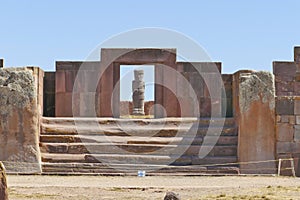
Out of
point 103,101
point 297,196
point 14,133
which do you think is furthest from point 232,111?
point 297,196

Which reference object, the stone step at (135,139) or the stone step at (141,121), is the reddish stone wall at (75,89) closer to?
the stone step at (141,121)

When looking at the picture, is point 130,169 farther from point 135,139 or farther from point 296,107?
point 296,107

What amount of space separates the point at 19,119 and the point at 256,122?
5.70 m

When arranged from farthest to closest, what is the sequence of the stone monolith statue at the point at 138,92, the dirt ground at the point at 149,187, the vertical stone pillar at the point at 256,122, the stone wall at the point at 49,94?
the stone monolith statue at the point at 138,92 → the stone wall at the point at 49,94 → the vertical stone pillar at the point at 256,122 → the dirt ground at the point at 149,187

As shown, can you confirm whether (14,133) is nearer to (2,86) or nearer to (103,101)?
(2,86)

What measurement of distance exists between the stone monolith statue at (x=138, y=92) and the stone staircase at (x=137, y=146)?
1555 cm

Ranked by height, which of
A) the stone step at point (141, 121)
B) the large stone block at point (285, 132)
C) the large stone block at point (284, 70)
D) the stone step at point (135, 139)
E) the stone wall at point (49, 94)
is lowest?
the stone step at point (135, 139)

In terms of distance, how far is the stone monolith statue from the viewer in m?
31.9

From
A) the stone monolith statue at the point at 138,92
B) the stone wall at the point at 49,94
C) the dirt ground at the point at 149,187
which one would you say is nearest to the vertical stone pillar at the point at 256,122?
the dirt ground at the point at 149,187

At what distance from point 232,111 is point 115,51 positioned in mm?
3613

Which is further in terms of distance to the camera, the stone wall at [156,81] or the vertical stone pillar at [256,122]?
the stone wall at [156,81]

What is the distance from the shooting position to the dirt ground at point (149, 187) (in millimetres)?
9906

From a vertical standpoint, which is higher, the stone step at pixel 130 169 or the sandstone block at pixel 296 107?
the sandstone block at pixel 296 107

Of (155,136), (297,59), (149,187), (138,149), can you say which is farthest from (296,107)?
(149,187)
